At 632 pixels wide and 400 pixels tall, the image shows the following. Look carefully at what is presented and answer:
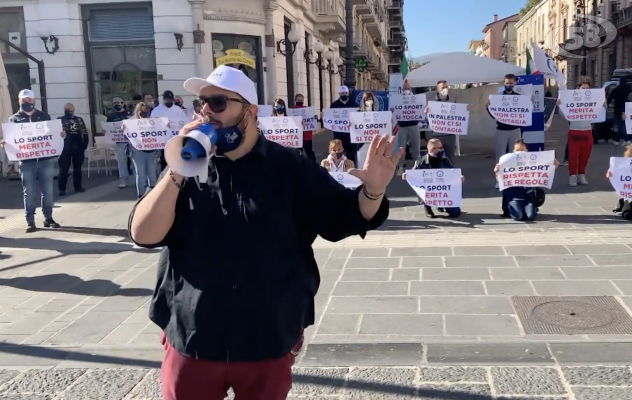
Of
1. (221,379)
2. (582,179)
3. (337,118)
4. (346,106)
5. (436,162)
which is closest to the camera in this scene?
(221,379)

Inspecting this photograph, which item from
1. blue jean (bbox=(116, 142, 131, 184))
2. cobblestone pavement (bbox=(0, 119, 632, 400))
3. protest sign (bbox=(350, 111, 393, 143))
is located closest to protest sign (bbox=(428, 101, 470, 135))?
protest sign (bbox=(350, 111, 393, 143))

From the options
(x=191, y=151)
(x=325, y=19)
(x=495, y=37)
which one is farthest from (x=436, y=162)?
(x=495, y=37)

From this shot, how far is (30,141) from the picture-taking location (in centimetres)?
925

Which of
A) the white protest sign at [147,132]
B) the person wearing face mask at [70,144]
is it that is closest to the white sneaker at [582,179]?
the white protest sign at [147,132]

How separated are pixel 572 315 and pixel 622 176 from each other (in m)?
4.06

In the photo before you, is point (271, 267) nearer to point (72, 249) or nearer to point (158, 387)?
point (158, 387)

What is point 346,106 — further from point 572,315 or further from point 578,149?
point 572,315

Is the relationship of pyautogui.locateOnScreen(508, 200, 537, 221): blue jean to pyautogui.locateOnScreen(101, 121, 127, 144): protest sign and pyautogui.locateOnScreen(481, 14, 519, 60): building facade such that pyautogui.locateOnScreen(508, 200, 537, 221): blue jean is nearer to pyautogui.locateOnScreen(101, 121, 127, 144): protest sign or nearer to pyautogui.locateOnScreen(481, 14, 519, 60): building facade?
pyautogui.locateOnScreen(101, 121, 127, 144): protest sign

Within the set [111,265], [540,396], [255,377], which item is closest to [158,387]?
[255,377]

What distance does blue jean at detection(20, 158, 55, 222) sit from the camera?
921cm

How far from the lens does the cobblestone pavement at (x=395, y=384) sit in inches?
148

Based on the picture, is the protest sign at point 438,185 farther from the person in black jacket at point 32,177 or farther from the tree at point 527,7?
the tree at point 527,7

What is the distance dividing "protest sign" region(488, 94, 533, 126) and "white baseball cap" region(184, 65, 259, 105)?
953 centimetres

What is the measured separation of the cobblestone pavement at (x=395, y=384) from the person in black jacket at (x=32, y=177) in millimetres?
5402
